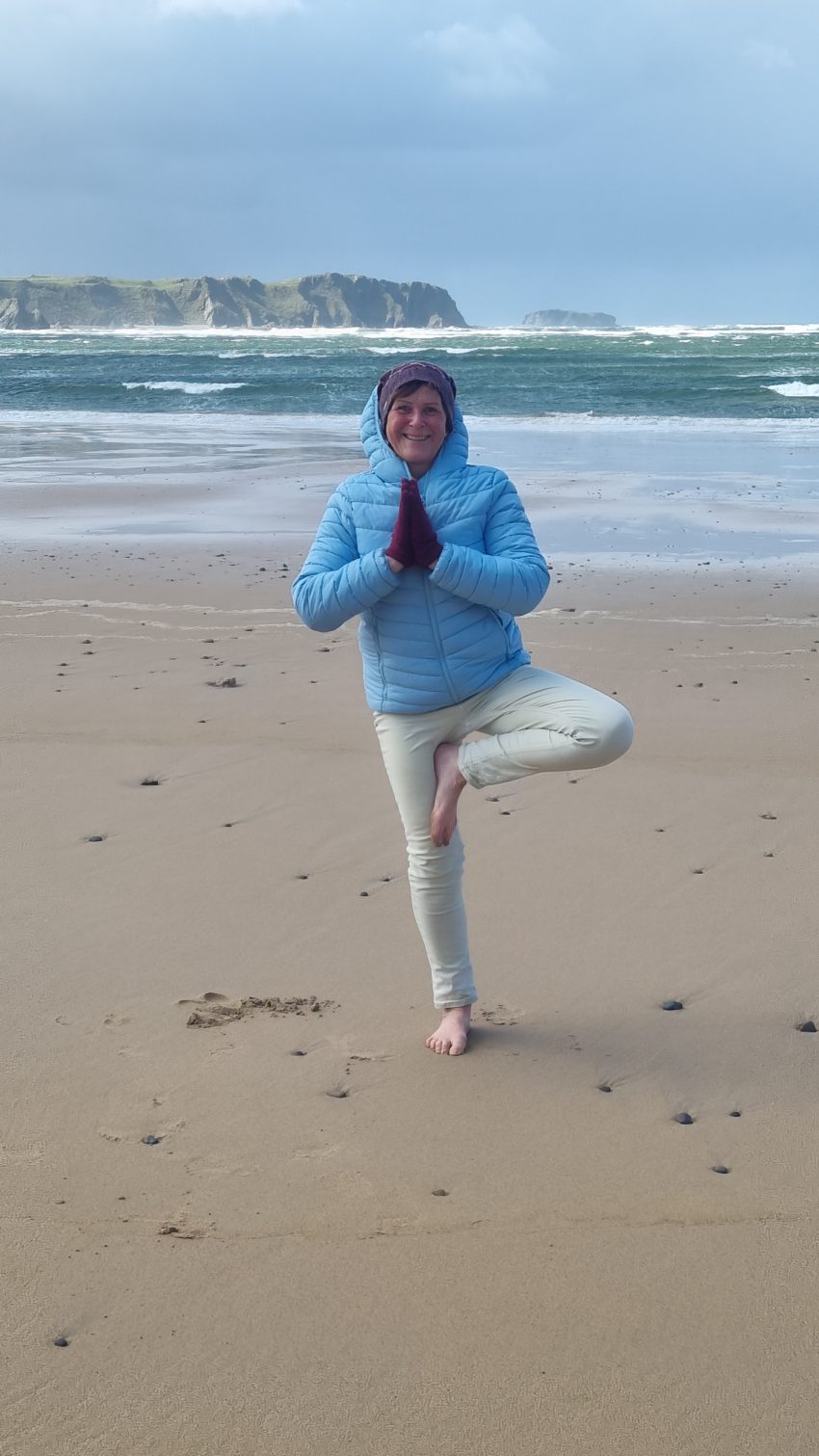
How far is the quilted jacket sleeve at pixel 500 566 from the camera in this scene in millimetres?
3178

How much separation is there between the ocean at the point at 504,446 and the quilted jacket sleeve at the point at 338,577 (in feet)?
25.0

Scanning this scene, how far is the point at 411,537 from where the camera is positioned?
3.15 meters

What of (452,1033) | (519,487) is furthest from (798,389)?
(452,1033)

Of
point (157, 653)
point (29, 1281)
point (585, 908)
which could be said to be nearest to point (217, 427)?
point (157, 653)

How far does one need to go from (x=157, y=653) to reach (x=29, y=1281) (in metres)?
5.49

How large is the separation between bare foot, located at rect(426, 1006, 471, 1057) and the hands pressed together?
1299 mm

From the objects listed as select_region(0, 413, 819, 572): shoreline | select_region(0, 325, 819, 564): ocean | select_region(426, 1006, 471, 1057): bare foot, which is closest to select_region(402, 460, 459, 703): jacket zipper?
select_region(426, 1006, 471, 1057): bare foot

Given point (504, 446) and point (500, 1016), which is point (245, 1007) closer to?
point (500, 1016)

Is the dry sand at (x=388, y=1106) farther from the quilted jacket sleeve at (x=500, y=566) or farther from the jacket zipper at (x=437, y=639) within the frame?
the quilted jacket sleeve at (x=500, y=566)

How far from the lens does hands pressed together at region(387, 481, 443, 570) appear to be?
3.14 meters

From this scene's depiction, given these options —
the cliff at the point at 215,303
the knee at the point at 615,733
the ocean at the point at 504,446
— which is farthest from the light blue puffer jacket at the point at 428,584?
the cliff at the point at 215,303

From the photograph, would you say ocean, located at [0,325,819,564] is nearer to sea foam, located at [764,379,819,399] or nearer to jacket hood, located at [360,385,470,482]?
sea foam, located at [764,379,819,399]

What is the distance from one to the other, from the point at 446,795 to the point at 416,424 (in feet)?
3.17

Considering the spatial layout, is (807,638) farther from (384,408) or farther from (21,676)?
(384,408)
